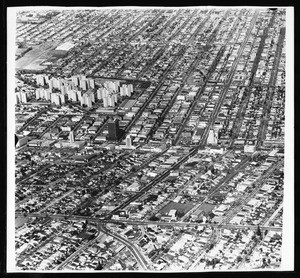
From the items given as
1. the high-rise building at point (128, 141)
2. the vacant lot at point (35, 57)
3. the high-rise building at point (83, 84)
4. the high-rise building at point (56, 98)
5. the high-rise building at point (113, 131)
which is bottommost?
the high-rise building at point (128, 141)

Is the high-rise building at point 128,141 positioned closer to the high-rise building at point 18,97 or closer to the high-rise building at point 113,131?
the high-rise building at point 113,131

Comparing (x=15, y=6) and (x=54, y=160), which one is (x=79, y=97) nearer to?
(x=54, y=160)

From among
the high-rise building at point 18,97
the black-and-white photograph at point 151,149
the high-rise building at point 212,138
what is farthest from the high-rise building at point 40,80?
the high-rise building at point 212,138

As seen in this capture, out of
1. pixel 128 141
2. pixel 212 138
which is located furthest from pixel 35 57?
pixel 212 138

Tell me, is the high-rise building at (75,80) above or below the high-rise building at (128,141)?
above

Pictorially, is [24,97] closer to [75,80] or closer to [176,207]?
[75,80]

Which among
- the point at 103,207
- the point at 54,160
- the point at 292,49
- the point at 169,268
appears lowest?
the point at 169,268

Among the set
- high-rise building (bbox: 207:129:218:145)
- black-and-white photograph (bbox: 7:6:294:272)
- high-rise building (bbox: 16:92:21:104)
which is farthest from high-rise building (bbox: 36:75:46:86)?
high-rise building (bbox: 207:129:218:145)

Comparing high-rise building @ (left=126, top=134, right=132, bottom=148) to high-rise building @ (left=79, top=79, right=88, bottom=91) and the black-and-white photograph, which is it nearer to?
the black-and-white photograph

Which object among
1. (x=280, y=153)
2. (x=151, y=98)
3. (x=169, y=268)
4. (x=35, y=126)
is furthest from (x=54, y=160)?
(x=280, y=153)
